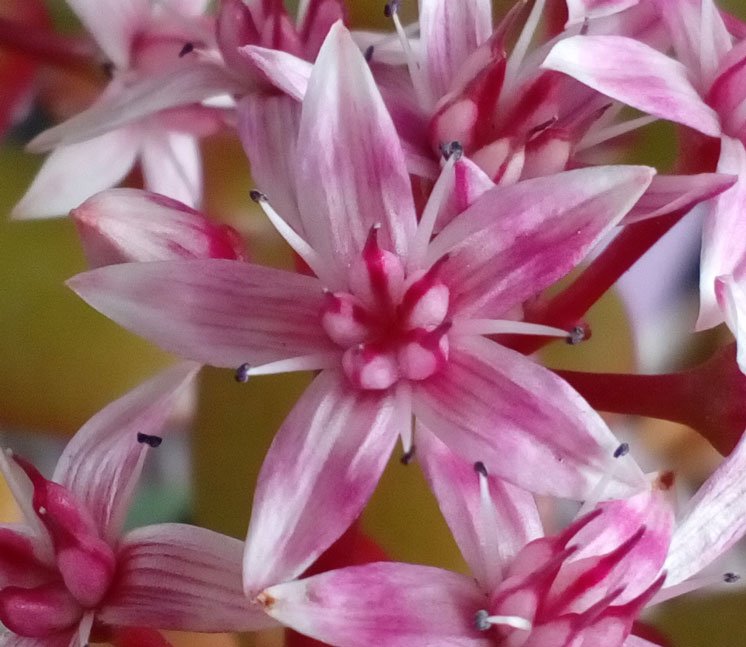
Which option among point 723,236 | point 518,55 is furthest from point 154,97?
point 723,236

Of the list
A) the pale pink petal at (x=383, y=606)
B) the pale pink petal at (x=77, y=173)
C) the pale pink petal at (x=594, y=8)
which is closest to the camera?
the pale pink petal at (x=383, y=606)

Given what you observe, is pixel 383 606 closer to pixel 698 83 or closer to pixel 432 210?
pixel 432 210

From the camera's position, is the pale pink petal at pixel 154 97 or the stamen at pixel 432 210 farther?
the pale pink petal at pixel 154 97

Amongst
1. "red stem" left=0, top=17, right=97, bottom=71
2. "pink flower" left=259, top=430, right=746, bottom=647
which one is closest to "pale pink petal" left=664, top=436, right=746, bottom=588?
"pink flower" left=259, top=430, right=746, bottom=647

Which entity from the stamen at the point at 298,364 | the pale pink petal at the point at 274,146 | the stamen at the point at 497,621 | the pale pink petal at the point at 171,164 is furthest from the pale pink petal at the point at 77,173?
the stamen at the point at 497,621

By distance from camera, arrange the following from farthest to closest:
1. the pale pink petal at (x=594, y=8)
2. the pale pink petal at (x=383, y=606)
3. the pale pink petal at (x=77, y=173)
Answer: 1. the pale pink petal at (x=77, y=173)
2. the pale pink petal at (x=594, y=8)
3. the pale pink petal at (x=383, y=606)

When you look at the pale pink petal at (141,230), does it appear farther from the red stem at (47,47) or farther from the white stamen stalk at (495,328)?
the red stem at (47,47)

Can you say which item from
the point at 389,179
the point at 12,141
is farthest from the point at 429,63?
the point at 12,141
